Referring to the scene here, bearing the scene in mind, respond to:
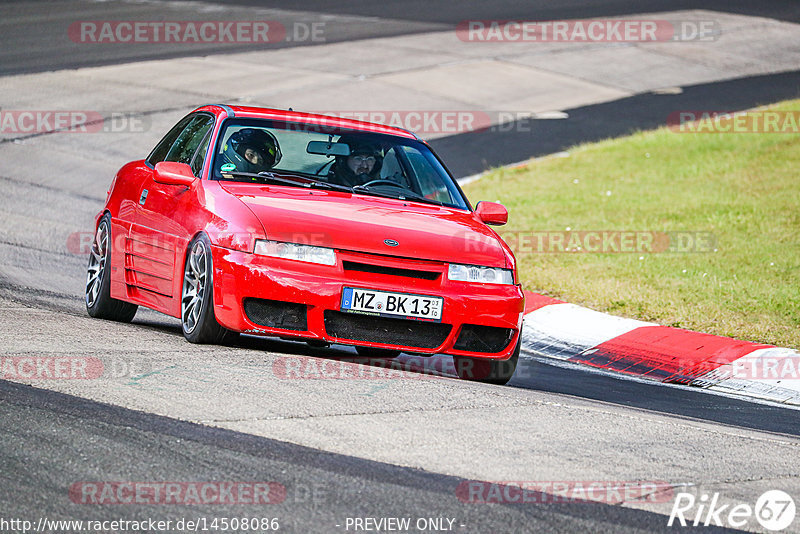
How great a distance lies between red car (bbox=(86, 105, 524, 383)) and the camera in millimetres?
7105

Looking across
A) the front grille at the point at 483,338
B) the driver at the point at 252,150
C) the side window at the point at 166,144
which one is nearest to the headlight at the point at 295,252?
the front grille at the point at 483,338

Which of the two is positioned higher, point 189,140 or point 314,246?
point 189,140

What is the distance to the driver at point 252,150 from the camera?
819 cm

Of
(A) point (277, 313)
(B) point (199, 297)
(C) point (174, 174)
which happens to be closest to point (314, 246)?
(A) point (277, 313)

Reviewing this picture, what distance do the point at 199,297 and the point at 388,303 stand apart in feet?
3.72

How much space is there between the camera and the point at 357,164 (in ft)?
27.8

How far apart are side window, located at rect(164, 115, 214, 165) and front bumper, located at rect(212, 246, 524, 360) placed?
1.66m

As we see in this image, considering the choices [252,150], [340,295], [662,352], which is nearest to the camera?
[340,295]

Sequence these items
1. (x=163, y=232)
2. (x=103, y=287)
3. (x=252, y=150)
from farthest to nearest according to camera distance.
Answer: (x=103, y=287) < (x=252, y=150) < (x=163, y=232)

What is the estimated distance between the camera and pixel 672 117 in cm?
2150

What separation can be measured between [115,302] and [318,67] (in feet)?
52.5

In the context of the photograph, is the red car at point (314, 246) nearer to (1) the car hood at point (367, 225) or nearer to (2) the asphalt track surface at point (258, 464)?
(1) the car hood at point (367, 225)

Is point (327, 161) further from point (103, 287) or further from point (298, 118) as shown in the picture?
point (103, 287)

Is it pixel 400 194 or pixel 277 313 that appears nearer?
pixel 277 313
